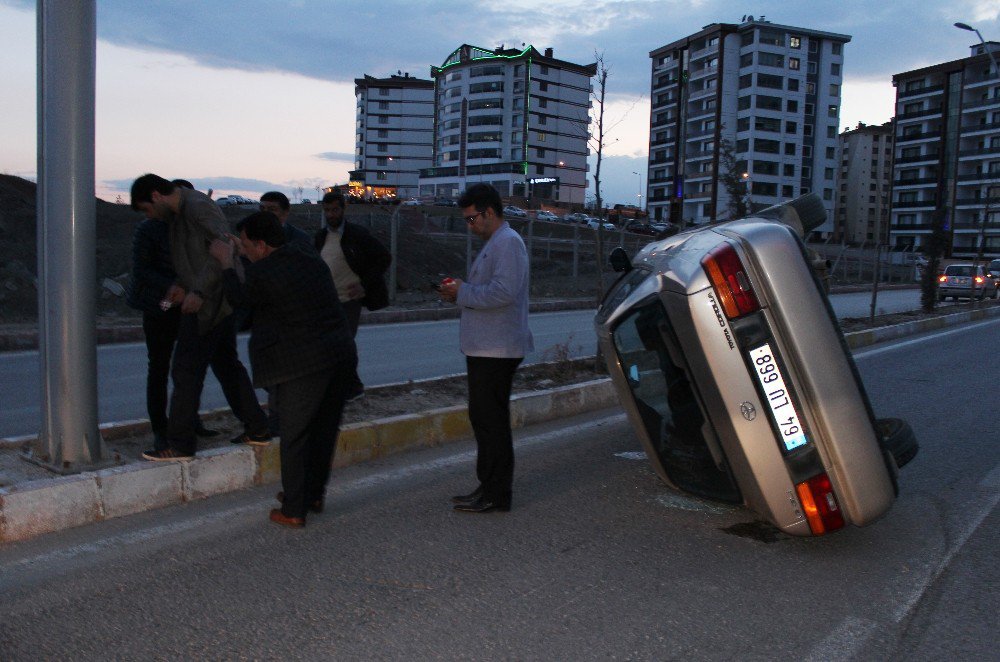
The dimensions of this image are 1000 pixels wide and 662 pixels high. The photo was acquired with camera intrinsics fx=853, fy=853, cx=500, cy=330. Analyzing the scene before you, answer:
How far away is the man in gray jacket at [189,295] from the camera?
4871mm

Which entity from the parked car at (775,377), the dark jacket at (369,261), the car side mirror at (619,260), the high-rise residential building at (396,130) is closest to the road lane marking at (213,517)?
the dark jacket at (369,261)

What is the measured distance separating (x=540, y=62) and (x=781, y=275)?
11348cm

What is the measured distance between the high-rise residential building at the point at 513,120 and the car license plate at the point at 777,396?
10470cm

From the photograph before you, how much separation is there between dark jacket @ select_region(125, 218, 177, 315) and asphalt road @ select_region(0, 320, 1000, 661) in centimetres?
128

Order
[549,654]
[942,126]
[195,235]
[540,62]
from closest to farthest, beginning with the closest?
[549,654] < [195,235] < [942,126] < [540,62]

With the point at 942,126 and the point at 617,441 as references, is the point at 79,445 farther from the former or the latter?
the point at 942,126

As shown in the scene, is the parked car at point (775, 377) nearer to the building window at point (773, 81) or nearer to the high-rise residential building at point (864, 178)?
the building window at point (773, 81)

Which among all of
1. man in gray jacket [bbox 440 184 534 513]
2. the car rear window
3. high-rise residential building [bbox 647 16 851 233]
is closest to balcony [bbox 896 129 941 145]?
high-rise residential building [bbox 647 16 851 233]

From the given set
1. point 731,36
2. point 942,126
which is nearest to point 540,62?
point 731,36

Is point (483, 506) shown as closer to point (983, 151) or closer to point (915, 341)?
point (915, 341)

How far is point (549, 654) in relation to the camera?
9.98 feet

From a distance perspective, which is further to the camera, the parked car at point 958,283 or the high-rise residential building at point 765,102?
the high-rise residential building at point 765,102

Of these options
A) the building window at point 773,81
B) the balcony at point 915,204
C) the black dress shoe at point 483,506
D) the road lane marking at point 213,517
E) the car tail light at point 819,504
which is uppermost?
the building window at point 773,81

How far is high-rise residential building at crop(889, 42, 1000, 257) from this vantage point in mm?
83562
